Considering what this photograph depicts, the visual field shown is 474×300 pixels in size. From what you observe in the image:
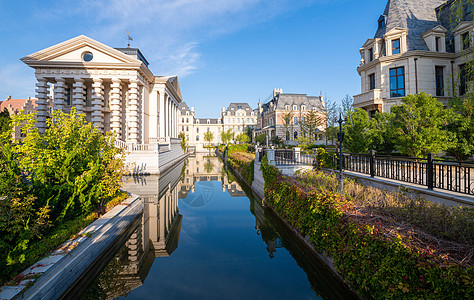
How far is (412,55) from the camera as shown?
60.0ft

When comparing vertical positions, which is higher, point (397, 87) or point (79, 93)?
point (79, 93)

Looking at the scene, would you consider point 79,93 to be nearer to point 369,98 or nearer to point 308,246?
point 308,246

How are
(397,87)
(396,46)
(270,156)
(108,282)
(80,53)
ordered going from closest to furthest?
(108,282) → (270,156) → (397,87) → (396,46) → (80,53)

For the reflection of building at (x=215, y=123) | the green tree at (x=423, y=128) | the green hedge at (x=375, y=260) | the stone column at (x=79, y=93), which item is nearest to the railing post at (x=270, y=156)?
the green hedge at (x=375, y=260)

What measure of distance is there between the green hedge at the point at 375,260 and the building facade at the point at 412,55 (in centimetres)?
1664

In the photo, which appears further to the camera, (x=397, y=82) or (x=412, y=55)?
(x=397, y=82)

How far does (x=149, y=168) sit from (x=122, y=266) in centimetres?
1459

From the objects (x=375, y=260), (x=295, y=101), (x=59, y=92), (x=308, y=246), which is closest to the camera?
(x=375, y=260)

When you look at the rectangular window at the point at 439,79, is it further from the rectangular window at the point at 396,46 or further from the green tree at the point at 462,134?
the green tree at the point at 462,134

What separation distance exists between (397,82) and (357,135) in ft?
28.4

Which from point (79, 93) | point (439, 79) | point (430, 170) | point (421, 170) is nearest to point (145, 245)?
point (430, 170)

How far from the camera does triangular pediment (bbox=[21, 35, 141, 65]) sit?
2209 centimetres

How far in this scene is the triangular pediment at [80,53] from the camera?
22.1 metres

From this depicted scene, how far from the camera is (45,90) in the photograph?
23.4 m
